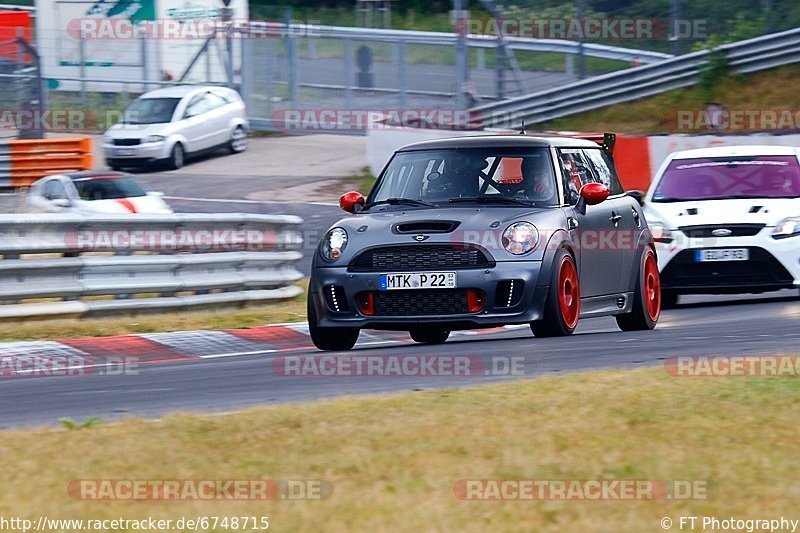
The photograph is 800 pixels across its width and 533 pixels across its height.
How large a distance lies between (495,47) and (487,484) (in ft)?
86.0

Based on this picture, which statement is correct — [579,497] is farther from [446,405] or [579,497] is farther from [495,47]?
[495,47]

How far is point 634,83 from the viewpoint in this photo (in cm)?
2975

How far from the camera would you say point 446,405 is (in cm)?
672

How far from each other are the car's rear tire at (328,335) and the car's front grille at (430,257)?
691mm

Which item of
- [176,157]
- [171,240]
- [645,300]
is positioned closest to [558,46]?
[176,157]

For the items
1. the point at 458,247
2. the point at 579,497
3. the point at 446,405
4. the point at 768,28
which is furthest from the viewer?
the point at 768,28

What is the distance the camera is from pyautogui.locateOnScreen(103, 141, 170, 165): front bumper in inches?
1202

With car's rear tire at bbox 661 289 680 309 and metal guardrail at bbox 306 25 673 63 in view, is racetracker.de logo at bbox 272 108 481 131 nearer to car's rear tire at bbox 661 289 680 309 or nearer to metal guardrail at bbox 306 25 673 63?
metal guardrail at bbox 306 25 673 63

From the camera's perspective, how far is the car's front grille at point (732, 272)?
43.9 ft

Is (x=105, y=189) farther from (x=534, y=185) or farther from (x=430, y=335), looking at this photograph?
(x=534, y=185)

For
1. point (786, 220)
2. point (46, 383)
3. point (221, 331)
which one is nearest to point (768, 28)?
point (786, 220)

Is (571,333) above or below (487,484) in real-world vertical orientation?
below

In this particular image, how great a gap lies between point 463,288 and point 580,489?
4.60 meters

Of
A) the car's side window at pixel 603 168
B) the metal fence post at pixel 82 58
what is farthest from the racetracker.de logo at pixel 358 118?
the car's side window at pixel 603 168
